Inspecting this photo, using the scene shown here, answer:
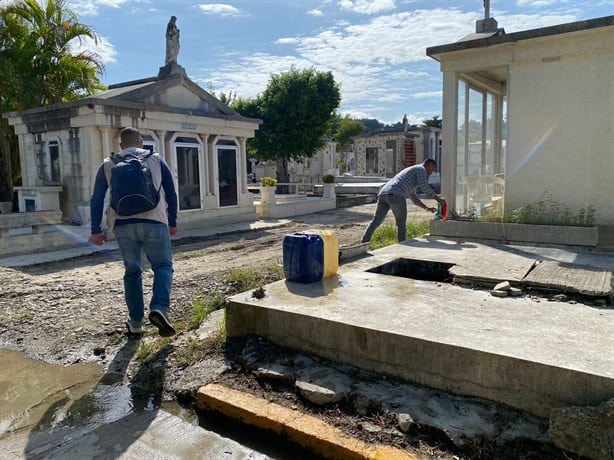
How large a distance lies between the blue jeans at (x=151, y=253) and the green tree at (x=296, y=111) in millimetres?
19639

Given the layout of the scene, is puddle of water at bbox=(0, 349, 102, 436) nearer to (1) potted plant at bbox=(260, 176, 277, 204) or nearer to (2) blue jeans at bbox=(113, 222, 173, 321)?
(2) blue jeans at bbox=(113, 222, 173, 321)

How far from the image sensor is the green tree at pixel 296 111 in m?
23.3

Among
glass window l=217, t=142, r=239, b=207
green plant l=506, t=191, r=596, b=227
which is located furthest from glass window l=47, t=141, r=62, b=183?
green plant l=506, t=191, r=596, b=227

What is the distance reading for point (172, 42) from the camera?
44.5ft

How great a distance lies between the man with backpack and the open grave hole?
7.35 feet

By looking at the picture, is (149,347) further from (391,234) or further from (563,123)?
(563,123)

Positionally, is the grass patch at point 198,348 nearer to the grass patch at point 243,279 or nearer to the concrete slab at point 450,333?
the concrete slab at point 450,333

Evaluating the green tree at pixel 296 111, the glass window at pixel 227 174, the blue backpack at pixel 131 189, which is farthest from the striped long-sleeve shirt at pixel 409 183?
the green tree at pixel 296 111

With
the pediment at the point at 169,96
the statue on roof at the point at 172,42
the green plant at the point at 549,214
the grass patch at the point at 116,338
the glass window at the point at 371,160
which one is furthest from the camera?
the glass window at the point at 371,160

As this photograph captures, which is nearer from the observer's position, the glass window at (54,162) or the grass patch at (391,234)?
the grass patch at (391,234)

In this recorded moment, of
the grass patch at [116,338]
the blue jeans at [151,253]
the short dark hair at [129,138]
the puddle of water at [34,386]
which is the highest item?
the short dark hair at [129,138]

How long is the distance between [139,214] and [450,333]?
2.71m

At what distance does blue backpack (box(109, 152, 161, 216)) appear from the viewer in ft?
13.3

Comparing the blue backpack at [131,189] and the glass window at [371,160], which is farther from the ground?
the glass window at [371,160]
